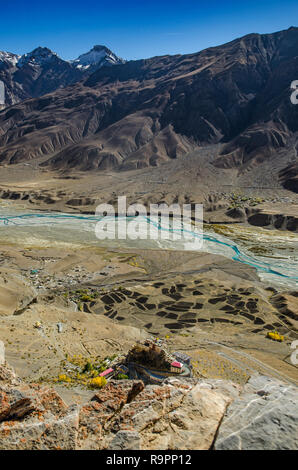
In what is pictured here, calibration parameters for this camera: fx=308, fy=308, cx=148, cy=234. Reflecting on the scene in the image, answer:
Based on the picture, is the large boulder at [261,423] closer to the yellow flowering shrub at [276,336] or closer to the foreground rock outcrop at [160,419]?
the foreground rock outcrop at [160,419]

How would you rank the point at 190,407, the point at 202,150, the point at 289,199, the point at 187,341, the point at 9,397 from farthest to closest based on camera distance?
1. the point at 202,150
2. the point at 289,199
3. the point at 187,341
4. the point at 9,397
5. the point at 190,407

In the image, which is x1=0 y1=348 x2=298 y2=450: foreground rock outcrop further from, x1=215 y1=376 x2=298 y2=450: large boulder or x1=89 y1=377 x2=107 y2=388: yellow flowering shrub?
x1=89 y1=377 x2=107 y2=388: yellow flowering shrub

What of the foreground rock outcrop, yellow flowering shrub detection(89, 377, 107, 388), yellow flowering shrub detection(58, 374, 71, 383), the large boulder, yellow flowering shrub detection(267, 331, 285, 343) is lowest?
yellow flowering shrub detection(267, 331, 285, 343)

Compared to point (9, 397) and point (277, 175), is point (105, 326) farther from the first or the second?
point (277, 175)

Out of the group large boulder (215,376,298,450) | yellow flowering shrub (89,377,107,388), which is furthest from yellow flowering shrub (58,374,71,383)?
large boulder (215,376,298,450)

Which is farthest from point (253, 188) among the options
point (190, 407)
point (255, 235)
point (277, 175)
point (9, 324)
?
point (190, 407)

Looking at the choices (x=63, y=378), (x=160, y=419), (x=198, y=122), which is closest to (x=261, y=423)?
(x=160, y=419)
